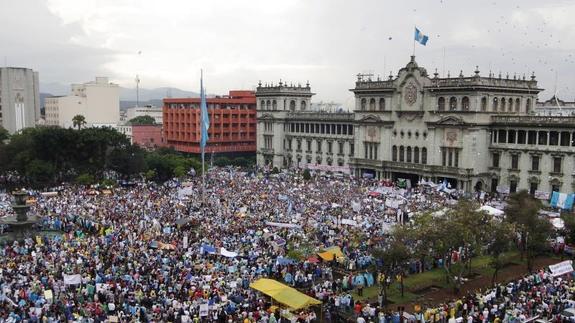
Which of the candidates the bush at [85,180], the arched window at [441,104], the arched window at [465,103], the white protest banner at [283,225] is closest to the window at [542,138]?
the arched window at [465,103]

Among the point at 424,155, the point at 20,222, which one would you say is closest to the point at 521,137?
the point at 424,155

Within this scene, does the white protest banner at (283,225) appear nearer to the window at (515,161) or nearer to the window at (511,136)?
the window at (515,161)

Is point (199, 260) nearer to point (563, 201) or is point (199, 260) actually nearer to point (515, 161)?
point (563, 201)

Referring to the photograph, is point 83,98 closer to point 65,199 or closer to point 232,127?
point 232,127

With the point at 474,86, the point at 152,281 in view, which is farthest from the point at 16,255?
the point at 474,86

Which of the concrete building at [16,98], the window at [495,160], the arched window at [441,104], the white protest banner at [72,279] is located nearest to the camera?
the white protest banner at [72,279]

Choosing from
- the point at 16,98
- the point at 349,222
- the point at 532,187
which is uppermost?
the point at 16,98
